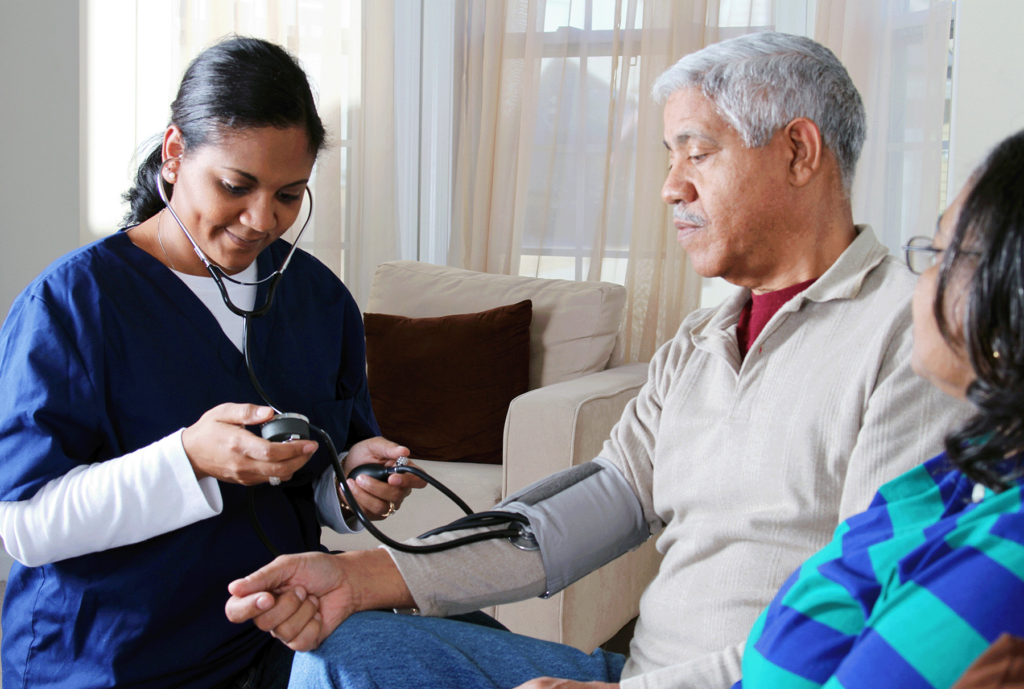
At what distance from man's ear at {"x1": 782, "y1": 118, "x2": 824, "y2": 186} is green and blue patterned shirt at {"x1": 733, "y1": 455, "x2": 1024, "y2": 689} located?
43 centimetres

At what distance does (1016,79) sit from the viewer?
2.39 m

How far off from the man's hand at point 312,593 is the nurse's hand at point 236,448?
0.11 meters

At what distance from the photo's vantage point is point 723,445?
3.24 ft

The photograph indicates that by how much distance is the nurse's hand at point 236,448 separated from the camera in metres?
0.94

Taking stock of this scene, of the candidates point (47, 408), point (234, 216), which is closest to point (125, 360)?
point (47, 408)

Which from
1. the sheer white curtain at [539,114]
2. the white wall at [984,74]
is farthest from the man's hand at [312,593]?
the white wall at [984,74]

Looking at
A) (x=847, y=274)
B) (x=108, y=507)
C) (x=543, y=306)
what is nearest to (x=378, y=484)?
(x=108, y=507)

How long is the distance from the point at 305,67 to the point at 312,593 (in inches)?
98.0

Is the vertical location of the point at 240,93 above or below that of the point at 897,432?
above

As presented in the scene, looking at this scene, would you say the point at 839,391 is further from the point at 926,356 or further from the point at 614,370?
the point at 614,370

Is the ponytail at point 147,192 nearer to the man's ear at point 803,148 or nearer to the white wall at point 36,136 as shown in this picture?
the man's ear at point 803,148

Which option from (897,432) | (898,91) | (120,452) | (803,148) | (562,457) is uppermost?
(898,91)

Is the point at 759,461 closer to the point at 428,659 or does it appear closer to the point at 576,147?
the point at 428,659

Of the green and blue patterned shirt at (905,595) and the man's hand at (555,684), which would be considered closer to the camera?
the green and blue patterned shirt at (905,595)
